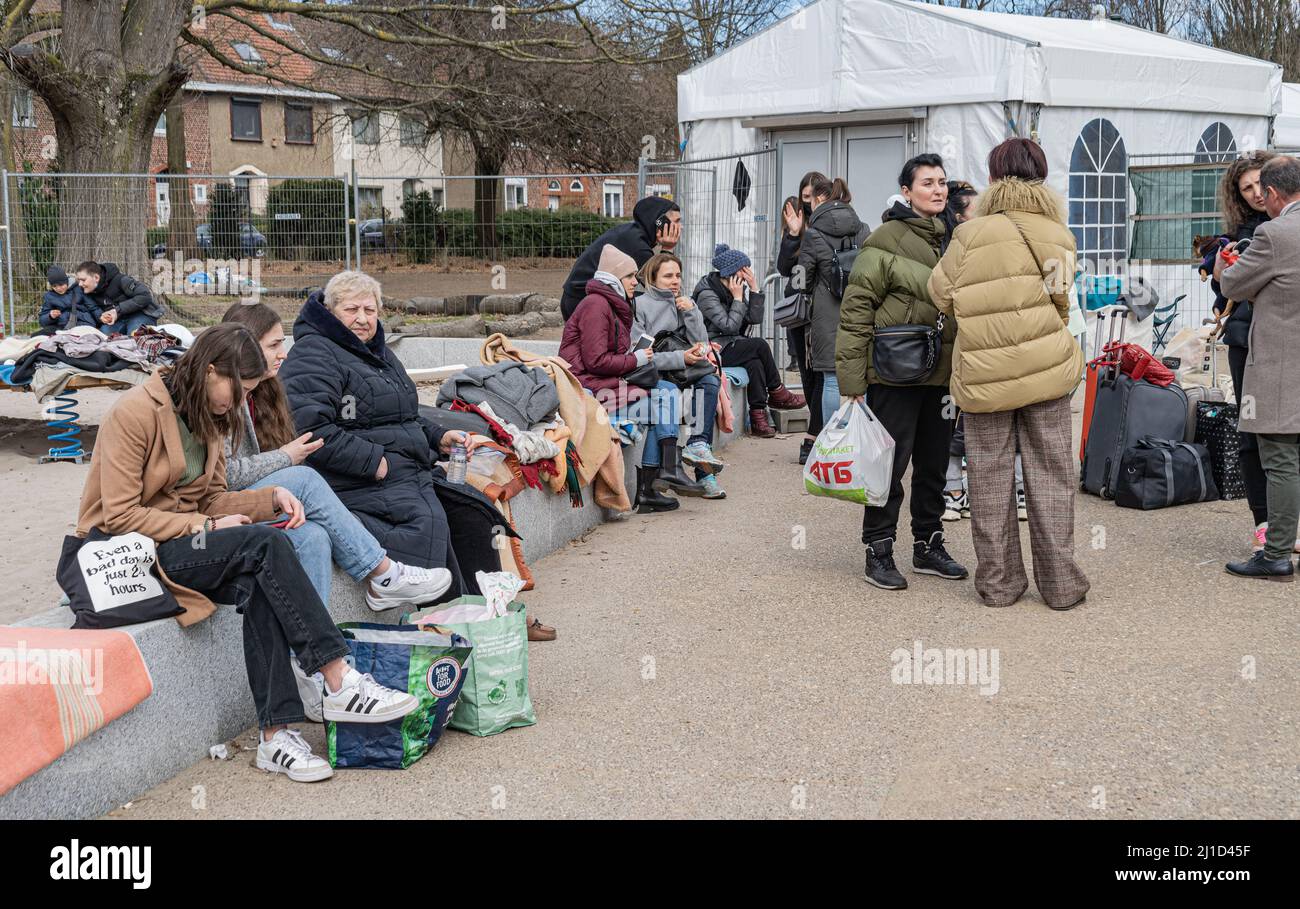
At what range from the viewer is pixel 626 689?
16.7ft

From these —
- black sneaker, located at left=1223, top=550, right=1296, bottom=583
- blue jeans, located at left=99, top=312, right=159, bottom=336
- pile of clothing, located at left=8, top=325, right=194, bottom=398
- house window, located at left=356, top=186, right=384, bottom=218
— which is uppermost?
house window, located at left=356, top=186, right=384, bottom=218

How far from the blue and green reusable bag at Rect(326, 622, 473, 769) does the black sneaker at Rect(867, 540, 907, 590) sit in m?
2.54

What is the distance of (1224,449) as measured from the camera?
318 inches

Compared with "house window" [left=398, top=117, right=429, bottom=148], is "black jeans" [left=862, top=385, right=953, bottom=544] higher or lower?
lower

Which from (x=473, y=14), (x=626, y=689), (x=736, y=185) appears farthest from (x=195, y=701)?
(x=473, y=14)

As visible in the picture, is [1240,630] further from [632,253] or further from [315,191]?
[315,191]

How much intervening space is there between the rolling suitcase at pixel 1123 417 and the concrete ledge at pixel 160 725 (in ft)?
16.8

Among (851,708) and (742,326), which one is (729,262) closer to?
(742,326)

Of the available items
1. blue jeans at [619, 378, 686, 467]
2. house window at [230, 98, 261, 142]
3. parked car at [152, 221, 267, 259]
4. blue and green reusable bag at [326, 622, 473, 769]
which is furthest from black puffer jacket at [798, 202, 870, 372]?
house window at [230, 98, 261, 142]

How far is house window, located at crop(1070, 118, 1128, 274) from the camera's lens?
14391 millimetres

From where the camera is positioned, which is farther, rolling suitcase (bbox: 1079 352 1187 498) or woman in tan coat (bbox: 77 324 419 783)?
rolling suitcase (bbox: 1079 352 1187 498)

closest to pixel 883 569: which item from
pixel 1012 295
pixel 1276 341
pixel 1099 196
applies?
pixel 1012 295

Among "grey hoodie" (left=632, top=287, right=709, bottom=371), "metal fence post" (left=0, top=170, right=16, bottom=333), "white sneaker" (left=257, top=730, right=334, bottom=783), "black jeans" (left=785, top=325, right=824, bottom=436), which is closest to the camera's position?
"white sneaker" (left=257, top=730, right=334, bottom=783)

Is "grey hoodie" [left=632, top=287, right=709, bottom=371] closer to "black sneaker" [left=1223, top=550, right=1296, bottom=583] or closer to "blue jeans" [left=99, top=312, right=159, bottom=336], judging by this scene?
"black sneaker" [left=1223, top=550, right=1296, bottom=583]
